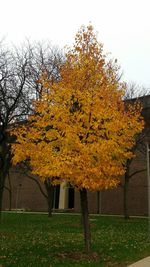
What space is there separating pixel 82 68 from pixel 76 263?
5.59 metres

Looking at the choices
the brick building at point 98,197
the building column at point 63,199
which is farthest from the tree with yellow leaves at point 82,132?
the building column at point 63,199

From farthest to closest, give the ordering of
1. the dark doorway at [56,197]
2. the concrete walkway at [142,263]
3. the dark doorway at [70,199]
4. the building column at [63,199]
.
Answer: the dark doorway at [56,197]
the dark doorway at [70,199]
the building column at [63,199]
the concrete walkway at [142,263]

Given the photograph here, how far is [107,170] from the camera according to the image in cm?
991

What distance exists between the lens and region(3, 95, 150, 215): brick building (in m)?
38.3

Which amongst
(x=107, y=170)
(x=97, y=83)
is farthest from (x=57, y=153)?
(x=97, y=83)

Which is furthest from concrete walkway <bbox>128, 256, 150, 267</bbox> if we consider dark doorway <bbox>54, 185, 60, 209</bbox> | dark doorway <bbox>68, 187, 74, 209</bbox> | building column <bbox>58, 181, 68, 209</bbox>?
dark doorway <bbox>54, 185, 60, 209</bbox>

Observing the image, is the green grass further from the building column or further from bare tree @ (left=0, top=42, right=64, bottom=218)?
the building column

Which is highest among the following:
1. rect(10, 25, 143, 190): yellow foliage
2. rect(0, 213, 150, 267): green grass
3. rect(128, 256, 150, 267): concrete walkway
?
rect(10, 25, 143, 190): yellow foliage

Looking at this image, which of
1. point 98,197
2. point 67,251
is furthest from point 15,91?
point 98,197

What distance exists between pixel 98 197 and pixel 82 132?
33393 mm

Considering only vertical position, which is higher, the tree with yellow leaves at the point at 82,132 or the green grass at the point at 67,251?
the tree with yellow leaves at the point at 82,132

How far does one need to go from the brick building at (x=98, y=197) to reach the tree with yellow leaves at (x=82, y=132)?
1610cm

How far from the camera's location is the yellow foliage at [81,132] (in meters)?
9.59

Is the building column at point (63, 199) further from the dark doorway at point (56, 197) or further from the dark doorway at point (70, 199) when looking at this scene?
the dark doorway at point (56, 197)
